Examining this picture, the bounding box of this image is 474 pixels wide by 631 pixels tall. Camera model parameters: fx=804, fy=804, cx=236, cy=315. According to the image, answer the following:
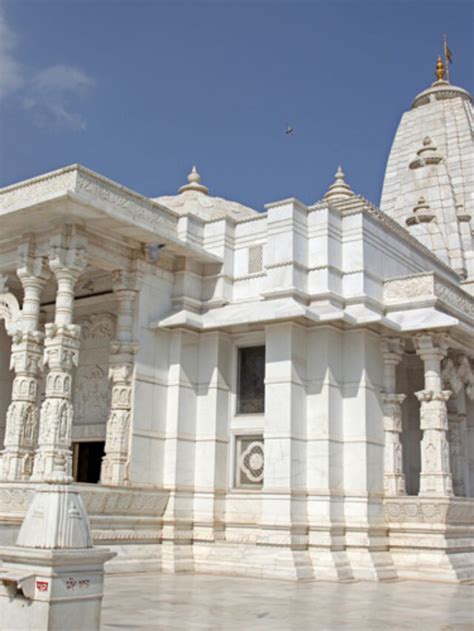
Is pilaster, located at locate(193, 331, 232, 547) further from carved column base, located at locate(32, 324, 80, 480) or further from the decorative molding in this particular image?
the decorative molding

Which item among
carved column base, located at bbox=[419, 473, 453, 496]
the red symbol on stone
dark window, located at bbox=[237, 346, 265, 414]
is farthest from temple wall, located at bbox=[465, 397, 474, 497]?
the red symbol on stone

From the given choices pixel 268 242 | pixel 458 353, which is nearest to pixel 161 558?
pixel 268 242

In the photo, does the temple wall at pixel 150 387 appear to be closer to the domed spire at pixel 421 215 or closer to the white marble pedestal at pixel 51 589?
the white marble pedestal at pixel 51 589

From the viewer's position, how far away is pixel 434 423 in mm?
17297

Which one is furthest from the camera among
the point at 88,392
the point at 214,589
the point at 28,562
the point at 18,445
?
the point at 88,392

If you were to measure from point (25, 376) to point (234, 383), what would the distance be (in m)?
4.75

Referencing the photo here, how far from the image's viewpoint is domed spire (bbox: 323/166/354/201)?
71.4ft

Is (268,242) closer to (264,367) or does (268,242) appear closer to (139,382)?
(264,367)

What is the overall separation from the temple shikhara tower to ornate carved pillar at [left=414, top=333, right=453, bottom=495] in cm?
4

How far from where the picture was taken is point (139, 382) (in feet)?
56.5

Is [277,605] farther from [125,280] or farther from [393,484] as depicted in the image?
[125,280]

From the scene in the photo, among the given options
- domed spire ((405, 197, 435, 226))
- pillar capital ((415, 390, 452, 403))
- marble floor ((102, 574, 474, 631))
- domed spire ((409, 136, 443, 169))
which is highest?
domed spire ((409, 136, 443, 169))

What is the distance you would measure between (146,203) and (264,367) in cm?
453

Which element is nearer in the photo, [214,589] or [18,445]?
[214,589]
